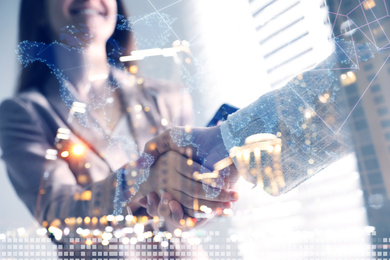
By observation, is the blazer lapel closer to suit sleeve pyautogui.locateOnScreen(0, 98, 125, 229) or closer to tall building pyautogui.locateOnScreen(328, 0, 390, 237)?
suit sleeve pyautogui.locateOnScreen(0, 98, 125, 229)

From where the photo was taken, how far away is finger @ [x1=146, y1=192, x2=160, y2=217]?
603mm

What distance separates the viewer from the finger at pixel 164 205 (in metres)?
0.59

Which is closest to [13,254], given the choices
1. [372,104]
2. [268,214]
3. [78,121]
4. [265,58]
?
[78,121]

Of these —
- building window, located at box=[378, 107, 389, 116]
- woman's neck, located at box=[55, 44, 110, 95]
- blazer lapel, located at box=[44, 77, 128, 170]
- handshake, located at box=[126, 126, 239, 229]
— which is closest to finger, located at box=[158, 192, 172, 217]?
handshake, located at box=[126, 126, 239, 229]

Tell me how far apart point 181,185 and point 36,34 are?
430 mm

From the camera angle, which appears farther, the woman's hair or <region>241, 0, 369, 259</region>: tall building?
the woman's hair

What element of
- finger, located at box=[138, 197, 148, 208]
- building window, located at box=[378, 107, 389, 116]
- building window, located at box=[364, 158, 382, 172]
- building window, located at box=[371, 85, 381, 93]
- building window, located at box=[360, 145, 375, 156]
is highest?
building window, located at box=[371, 85, 381, 93]

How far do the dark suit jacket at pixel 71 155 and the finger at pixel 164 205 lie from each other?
95mm

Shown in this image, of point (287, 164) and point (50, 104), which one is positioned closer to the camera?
point (287, 164)

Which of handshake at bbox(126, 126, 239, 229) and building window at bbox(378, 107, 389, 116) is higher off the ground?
building window at bbox(378, 107, 389, 116)

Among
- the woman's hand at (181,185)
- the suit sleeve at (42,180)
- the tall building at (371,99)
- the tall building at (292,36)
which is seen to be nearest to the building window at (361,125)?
the tall building at (371,99)

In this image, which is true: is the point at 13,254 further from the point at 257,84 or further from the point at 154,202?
the point at 257,84

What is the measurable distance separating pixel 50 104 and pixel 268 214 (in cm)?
46

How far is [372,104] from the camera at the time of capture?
1.75ft
